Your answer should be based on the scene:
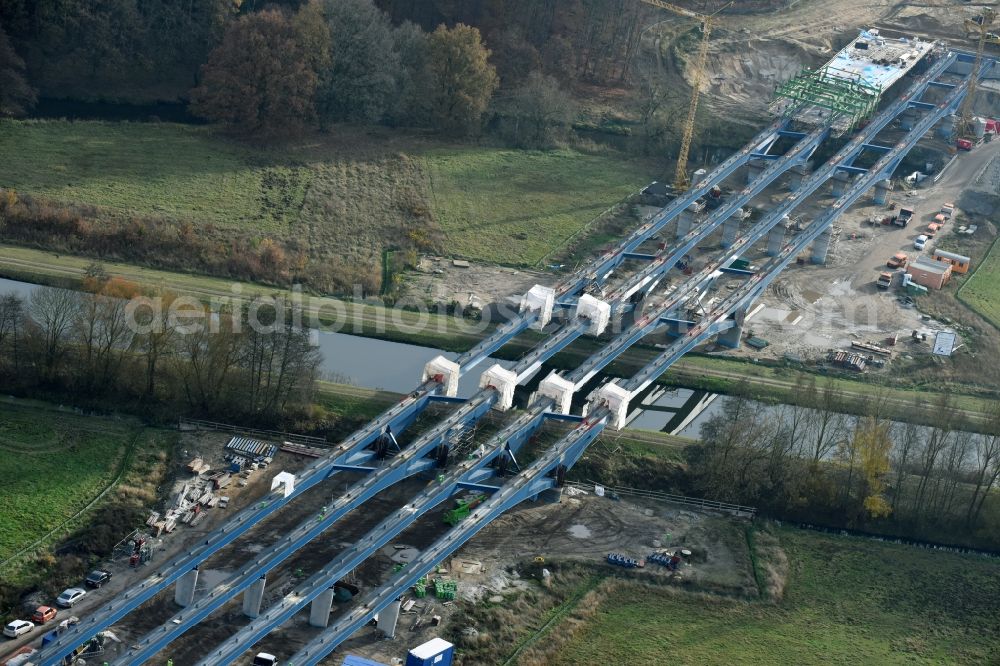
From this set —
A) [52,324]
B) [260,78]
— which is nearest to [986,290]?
[260,78]

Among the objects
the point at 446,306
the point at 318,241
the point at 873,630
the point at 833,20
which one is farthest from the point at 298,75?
the point at 873,630

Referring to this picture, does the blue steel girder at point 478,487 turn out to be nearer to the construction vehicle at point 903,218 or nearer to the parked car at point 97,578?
the parked car at point 97,578

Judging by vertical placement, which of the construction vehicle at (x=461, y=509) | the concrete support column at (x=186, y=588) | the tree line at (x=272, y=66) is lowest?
the concrete support column at (x=186, y=588)

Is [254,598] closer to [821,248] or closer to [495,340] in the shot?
[495,340]

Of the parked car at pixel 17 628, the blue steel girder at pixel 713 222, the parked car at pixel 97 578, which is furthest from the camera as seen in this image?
the blue steel girder at pixel 713 222

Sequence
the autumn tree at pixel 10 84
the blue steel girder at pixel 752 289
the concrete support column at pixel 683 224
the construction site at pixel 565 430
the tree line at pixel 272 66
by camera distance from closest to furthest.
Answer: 1. the blue steel girder at pixel 752 289
2. the construction site at pixel 565 430
3. the concrete support column at pixel 683 224
4. the autumn tree at pixel 10 84
5. the tree line at pixel 272 66

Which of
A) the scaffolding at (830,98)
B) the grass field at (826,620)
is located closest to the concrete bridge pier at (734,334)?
the grass field at (826,620)

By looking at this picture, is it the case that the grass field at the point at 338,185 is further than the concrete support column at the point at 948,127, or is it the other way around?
the concrete support column at the point at 948,127
